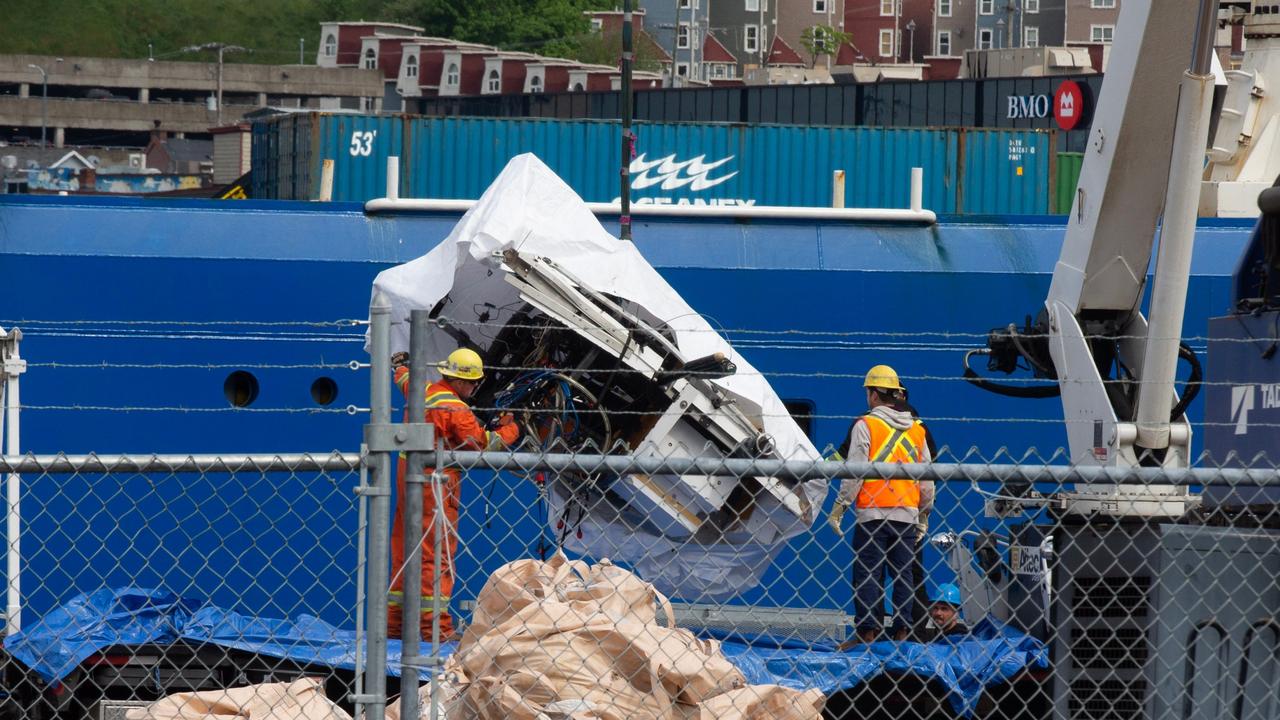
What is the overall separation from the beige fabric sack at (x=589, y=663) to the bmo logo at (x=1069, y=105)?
686 inches

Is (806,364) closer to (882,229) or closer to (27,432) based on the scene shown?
(882,229)

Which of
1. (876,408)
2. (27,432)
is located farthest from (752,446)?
(27,432)

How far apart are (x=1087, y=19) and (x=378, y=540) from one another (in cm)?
8407

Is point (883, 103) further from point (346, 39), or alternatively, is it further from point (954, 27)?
point (954, 27)

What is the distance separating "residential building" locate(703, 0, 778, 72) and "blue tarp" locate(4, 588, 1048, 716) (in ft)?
268

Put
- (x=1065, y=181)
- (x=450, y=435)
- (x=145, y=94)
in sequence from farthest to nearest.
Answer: (x=145, y=94) < (x=1065, y=181) < (x=450, y=435)

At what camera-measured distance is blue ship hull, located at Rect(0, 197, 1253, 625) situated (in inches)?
433

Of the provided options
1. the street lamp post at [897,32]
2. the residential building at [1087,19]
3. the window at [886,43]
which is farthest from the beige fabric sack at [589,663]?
the window at [886,43]

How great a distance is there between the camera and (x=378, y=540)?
4215 mm

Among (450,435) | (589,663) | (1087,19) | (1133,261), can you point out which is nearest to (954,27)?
(1087,19)

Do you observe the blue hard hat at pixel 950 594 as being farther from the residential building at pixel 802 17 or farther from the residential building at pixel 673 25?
the residential building at pixel 802 17

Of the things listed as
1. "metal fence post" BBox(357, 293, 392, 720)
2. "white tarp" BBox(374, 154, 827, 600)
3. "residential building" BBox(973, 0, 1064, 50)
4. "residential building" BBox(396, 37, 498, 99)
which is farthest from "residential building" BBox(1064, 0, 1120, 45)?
"metal fence post" BBox(357, 293, 392, 720)

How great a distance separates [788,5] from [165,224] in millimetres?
79568

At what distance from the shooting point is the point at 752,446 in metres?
8.86
